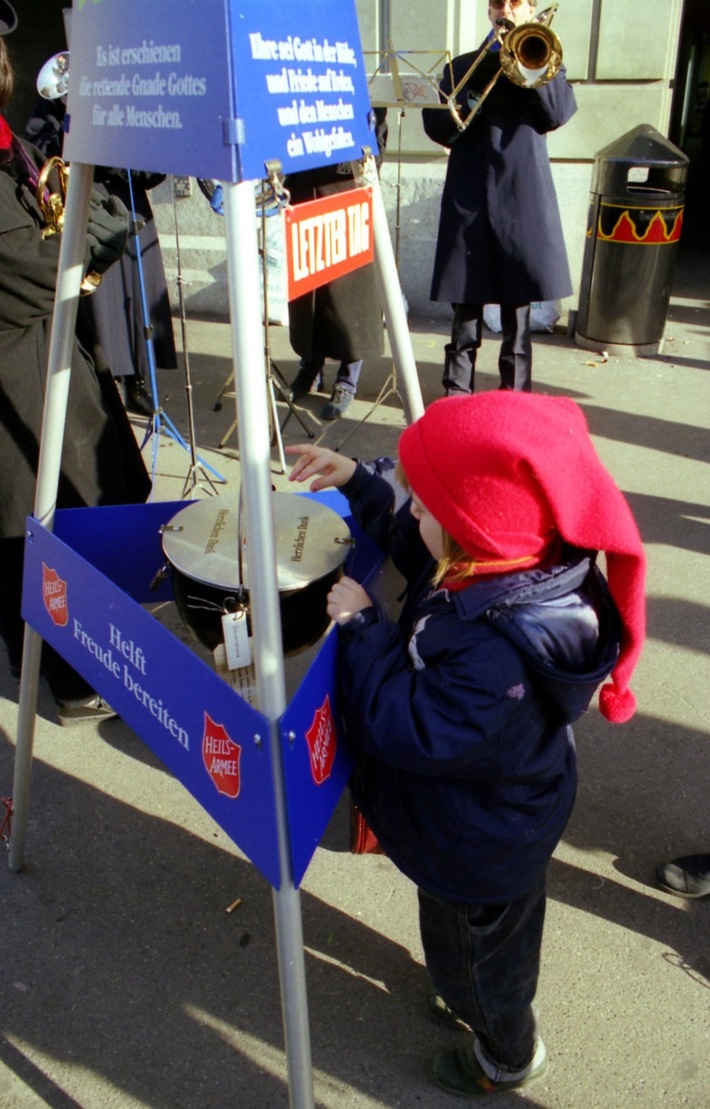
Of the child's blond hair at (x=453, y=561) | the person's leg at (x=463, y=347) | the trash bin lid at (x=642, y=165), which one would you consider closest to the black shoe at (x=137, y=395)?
the person's leg at (x=463, y=347)

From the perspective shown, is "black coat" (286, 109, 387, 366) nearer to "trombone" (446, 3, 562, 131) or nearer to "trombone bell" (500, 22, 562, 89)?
"trombone" (446, 3, 562, 131)

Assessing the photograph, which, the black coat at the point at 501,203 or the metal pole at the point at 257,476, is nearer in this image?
the metal pole at the point at 257,476

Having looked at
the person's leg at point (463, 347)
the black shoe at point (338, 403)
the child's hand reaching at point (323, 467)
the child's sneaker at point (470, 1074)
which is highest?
the child's hand reaching at point (323, 467)

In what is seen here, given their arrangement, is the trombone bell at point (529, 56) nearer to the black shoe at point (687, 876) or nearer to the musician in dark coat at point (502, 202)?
the musician in dark coat at point (502, 202)

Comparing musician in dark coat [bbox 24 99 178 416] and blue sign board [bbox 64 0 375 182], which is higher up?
blue sign board [bbox 64 0 375 182]

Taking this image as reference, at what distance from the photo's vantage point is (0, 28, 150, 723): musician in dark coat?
243 cm

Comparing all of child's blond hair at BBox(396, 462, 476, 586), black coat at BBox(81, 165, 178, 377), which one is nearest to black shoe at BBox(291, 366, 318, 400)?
black coat at BBox(81, 165, 178, 377)

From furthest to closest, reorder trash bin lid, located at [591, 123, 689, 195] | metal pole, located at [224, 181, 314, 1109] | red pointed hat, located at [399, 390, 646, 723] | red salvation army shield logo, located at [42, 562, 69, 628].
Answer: trash bin lid, located at [591, 123, 689, 195]
red salvation army shield logo, located at [42, 562, 69, 628]
red pointed hat, located at [399, 390, 646, 723]
metal pole, located at [224, 181, 314, 1109]

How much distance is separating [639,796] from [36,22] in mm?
8889

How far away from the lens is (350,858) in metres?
2.49

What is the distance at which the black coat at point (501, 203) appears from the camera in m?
4.66

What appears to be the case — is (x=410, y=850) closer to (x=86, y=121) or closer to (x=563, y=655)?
(x=563, y=655)

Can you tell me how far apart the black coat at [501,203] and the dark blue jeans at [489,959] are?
3686mm

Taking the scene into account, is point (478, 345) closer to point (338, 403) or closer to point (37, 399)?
point (338, 403)
